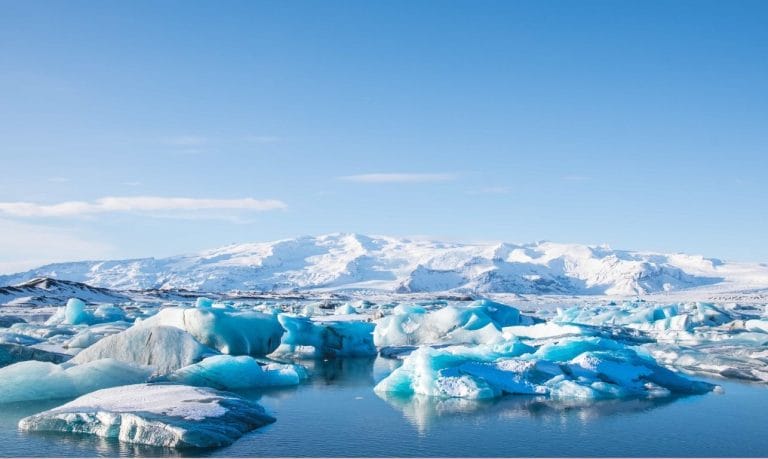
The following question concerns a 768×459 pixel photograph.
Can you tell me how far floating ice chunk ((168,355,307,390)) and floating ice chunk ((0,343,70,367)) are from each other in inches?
120

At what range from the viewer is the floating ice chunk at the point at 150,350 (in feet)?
37.7

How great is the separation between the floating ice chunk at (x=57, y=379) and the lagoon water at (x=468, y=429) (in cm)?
31

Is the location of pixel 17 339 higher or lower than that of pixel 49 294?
lower

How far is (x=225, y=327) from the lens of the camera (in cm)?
1515

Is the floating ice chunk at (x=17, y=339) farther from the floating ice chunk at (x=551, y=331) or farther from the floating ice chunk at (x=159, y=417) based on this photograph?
the floating ice chunk at (x=551, y=331)

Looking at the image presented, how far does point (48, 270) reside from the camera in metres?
168

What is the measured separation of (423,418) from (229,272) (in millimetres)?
154778

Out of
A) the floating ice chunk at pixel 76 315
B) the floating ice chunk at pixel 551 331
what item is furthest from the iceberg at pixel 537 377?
the floating ice chunk at pixel 76 315

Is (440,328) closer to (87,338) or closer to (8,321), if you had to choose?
(87,338)

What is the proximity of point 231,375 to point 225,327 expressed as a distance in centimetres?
428

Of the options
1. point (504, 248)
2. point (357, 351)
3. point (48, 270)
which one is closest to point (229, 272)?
point (48, 270)

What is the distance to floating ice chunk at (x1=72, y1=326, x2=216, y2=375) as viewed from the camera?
1148 cm

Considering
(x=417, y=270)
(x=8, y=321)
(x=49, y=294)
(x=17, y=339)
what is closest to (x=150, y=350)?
(x=17, y=339)

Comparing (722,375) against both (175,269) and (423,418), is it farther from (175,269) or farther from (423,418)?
(175,269)
